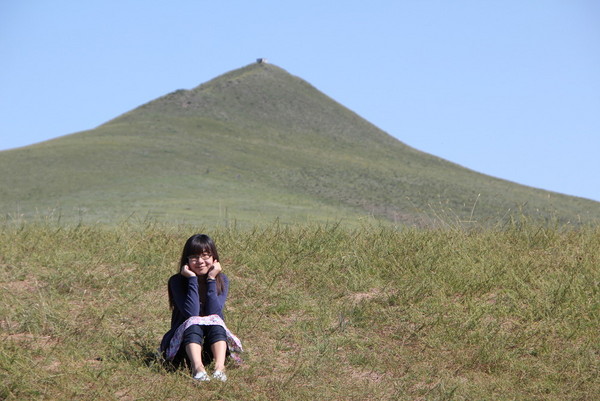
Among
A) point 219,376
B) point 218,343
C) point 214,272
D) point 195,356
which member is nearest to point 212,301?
point 214,272

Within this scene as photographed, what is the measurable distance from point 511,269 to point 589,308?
1.13 metres

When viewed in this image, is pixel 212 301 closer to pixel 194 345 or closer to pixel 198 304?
pixel 198 304

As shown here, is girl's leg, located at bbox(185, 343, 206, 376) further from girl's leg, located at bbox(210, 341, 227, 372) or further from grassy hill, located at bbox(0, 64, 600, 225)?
grassy hill, located at bbox(0, 64, 600, 225)

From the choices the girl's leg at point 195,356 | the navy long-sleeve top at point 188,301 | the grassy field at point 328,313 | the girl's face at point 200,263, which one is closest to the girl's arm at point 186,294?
the navy long-sleeve top at point 188,301

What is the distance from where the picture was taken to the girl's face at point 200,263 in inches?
255

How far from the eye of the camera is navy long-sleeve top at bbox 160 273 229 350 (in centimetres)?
639

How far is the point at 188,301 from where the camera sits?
21.0 ft

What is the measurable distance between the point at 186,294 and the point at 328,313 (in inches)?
72.7

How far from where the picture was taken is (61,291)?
8.29 m

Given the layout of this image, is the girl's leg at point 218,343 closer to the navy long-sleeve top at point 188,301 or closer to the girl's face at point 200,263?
the navy long-sleeve top at point 188,301

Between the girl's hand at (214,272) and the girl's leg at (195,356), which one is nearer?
the girl's leg at (195,356)

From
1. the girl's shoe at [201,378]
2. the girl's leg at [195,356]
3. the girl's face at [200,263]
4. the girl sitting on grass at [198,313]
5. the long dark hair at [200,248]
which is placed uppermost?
the long dark hair at [200,248]

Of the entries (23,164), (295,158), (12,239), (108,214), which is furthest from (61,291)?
(295,158)

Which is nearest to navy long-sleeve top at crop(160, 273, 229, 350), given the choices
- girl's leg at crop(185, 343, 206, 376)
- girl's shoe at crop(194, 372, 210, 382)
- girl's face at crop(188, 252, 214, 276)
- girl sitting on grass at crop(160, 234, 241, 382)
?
girl sitting on grass at crop(160, 234, 241, 382)
